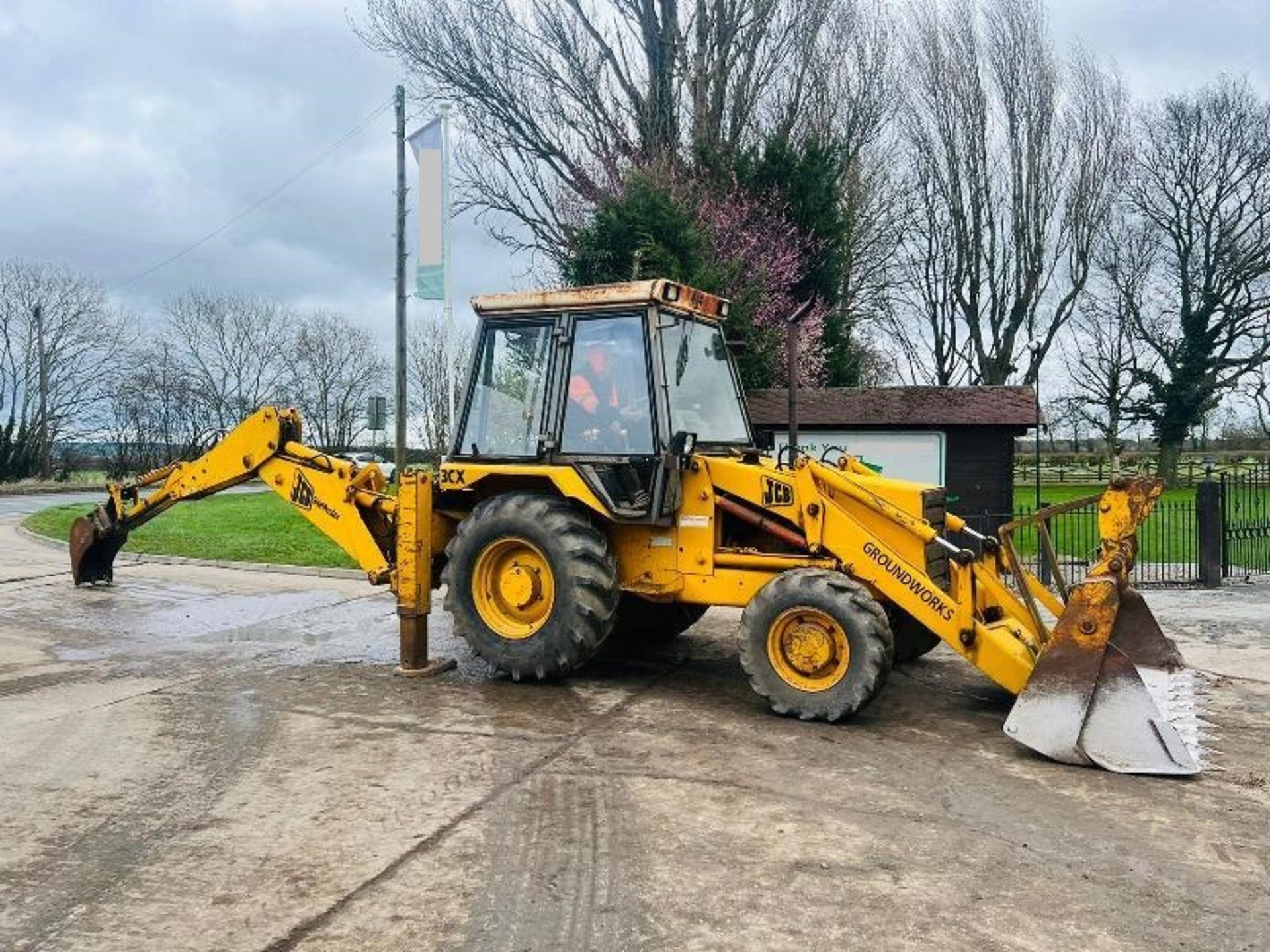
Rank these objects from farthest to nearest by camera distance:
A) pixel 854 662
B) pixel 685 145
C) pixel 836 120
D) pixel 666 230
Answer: pixel 836 120 → pixel 685 145 → pixel 666 230 → pixel 854 662

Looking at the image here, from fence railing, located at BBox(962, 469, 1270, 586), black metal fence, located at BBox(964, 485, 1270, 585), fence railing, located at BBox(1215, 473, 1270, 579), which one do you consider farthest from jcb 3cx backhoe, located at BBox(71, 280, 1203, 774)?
fence railing, located at BBox(1215, 473, 1270, 579)

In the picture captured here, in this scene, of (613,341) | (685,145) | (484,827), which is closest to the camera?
(484,827)

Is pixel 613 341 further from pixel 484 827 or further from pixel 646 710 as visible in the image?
pixel 484 827

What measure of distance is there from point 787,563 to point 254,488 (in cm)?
2984

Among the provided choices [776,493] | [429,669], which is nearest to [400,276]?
[429,669]

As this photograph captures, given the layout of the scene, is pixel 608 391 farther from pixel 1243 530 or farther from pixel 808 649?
pixel 1243 530

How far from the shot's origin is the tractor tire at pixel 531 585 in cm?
692

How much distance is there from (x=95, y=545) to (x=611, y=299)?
717cm

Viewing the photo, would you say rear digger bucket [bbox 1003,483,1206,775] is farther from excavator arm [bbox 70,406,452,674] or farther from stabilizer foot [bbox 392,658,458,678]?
excavator arm [bbox 70,406,452,674]

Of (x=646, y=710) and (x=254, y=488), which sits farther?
(x=254, y=488)

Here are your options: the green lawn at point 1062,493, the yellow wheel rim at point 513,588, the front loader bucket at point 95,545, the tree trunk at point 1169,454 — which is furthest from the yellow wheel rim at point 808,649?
the tree trunk at point 1169,454

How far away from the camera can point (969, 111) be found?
29.8 m

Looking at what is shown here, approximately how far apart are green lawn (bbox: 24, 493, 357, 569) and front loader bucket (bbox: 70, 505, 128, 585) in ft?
8.27

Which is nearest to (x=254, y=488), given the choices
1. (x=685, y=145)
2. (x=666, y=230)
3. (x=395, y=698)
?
(x=685, y=145)
